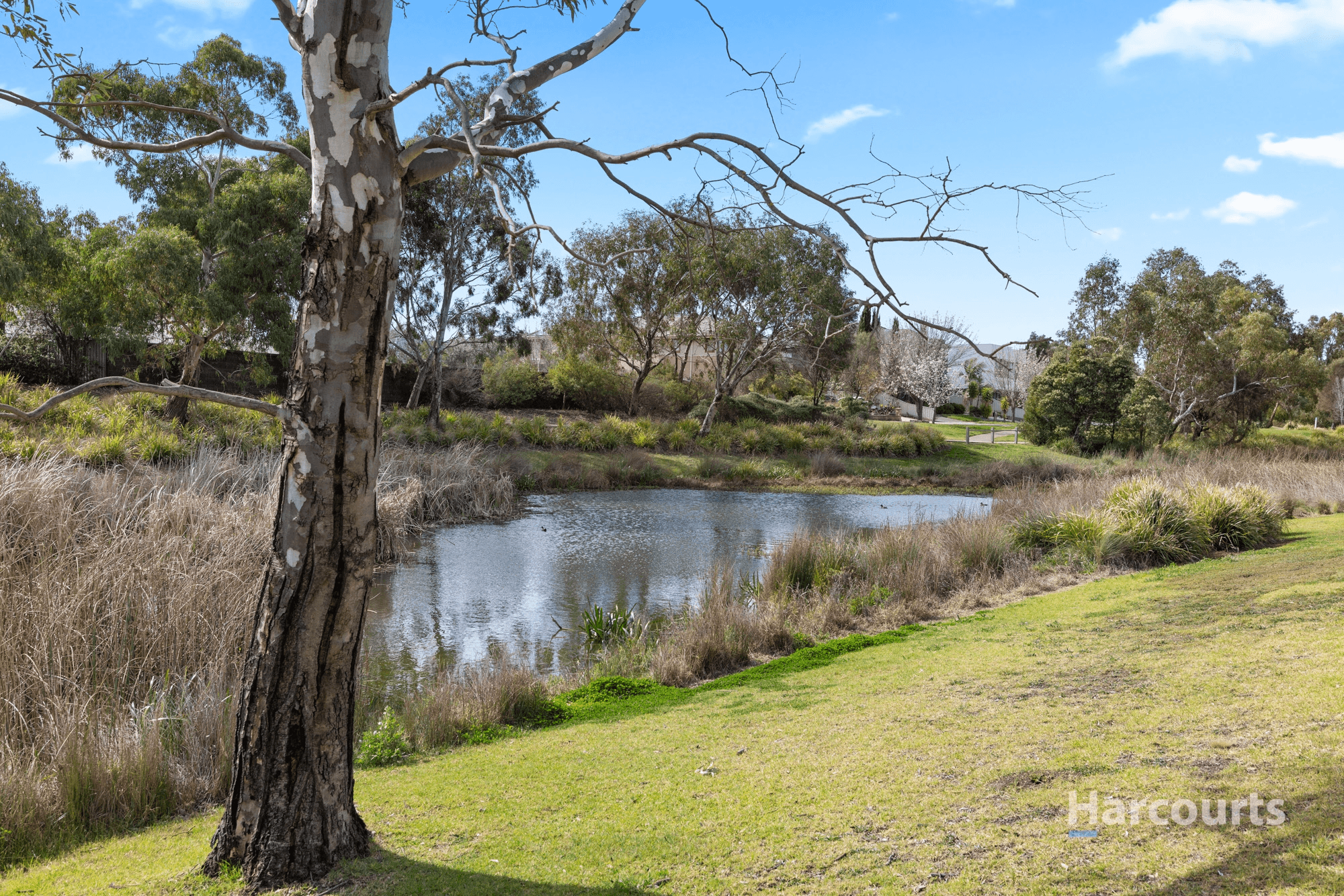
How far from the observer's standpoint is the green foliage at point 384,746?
5203mm

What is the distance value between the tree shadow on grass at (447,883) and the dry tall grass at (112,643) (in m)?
1.87

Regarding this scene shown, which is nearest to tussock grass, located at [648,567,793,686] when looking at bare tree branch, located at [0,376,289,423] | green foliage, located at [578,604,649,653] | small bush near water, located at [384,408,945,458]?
green foliage, located at [578,604,649,653]

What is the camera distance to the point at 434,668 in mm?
8180

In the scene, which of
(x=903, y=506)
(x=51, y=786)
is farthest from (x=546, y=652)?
(x=903, y=506)

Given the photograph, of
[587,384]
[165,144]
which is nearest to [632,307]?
[587,384]

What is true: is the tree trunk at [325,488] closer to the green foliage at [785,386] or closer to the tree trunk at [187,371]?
the tree trunk at [187,371]

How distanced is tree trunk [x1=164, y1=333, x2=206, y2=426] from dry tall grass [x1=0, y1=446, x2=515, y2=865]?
31.2 feet

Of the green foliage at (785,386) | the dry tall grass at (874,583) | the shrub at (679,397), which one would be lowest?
the dry tall grass at (874,583)

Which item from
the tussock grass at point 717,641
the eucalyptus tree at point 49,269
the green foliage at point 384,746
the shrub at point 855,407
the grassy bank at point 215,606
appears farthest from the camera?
the shrub at point 855,407

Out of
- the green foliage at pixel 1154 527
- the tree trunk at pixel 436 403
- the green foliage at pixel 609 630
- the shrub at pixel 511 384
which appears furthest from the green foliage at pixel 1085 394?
the green foliage at pixel 609 630

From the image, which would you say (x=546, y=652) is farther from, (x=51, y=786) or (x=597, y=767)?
(x=51, y=786)

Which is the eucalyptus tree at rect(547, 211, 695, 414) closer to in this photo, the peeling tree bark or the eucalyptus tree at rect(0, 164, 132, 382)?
the eucalyptus tree at rect(0, 164, 132, 382)

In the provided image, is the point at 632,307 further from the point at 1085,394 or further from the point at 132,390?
the point at 132,390

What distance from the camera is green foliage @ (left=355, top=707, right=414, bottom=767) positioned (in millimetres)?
5203
